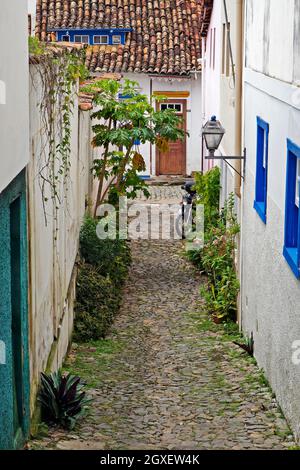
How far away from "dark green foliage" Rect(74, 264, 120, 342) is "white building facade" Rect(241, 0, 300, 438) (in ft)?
6.88

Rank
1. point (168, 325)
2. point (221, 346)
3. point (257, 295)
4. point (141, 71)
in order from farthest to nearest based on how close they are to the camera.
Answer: point (141, 71) < point (168, 325) < point (221, 346) < point (257, 295)

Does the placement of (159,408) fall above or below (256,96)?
below

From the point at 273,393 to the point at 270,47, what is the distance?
3846mm

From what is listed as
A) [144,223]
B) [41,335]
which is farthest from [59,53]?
[144,223]

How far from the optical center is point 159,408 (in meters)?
9.77

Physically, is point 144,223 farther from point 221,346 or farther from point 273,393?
point 273,393

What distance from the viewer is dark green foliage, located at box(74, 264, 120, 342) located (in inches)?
510

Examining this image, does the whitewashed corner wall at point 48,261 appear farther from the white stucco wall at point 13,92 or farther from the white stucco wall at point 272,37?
the white stucco wall at point 272,37

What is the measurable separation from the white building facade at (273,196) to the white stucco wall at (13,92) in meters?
2.38

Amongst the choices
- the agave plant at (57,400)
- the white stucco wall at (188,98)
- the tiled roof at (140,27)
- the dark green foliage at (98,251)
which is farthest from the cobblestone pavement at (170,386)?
the tiled roof at (140,27)

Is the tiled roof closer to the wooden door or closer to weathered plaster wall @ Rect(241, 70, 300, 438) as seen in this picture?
the wooden door

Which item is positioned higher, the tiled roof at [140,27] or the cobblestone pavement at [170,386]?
the tiled roof at [140,27]

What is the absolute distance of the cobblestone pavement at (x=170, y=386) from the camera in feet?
27.8
